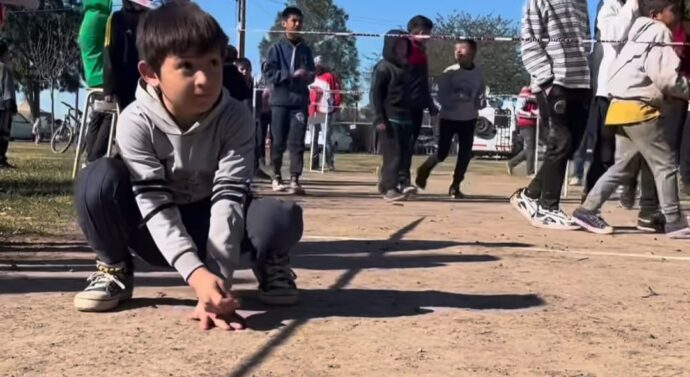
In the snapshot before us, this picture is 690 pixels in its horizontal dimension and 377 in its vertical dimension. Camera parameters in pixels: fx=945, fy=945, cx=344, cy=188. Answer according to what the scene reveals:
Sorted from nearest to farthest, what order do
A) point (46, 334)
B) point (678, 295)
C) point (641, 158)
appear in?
point (46, 334) < point (678, 295) < point (641, 158)

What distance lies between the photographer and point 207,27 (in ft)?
9.98

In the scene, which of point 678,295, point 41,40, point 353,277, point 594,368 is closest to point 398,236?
point 353,277

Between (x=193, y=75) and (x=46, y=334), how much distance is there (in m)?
0.92

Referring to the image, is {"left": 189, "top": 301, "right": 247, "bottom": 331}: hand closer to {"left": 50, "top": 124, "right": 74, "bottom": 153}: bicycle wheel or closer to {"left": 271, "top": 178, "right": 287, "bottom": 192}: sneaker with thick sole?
{"left": 271, "top": 178, "right": 287, "bottom": 192}: sneaker with thick sole

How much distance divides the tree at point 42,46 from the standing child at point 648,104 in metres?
61.2

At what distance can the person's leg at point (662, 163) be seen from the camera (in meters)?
6.11

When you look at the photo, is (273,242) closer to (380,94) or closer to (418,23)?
(380,94)

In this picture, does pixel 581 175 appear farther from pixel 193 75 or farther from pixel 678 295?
pixel 193 75

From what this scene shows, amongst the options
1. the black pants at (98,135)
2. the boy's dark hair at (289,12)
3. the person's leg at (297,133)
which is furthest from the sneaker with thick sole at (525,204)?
the boy's dark hair at (289,12)

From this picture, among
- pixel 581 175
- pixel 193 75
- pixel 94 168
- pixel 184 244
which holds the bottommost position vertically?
pixel 581 175

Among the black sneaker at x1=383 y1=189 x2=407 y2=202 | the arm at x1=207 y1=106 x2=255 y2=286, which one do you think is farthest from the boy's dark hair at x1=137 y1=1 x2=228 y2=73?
the black sneaker at x1=383 y1=189 x2=407 y2=202

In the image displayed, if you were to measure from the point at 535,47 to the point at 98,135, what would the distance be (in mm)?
3136

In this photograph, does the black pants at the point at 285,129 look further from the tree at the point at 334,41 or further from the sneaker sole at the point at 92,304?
→ the tree at the point at 334,41

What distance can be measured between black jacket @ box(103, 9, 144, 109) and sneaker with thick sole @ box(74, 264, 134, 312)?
79.8 inches
